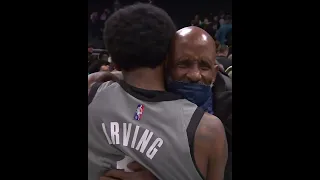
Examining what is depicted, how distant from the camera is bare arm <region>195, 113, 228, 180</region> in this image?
127 cm

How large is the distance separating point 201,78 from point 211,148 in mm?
204

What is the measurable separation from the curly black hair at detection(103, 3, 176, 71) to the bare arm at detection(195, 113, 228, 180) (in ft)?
0.75

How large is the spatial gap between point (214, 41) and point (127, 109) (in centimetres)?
33

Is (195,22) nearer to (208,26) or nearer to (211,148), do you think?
(208,26)

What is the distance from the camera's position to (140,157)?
128cm


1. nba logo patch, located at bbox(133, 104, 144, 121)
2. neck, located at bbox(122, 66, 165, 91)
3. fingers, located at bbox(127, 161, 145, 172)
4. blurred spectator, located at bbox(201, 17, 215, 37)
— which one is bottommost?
fingers, located at bbox(127, 161, 145, 172)

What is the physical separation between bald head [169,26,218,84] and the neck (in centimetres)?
4

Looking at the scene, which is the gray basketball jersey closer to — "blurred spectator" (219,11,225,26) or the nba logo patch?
the nba logo patch

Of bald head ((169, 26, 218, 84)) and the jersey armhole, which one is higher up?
bald head ((169, 26, 218, 84))

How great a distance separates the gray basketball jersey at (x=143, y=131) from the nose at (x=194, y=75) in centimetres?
7

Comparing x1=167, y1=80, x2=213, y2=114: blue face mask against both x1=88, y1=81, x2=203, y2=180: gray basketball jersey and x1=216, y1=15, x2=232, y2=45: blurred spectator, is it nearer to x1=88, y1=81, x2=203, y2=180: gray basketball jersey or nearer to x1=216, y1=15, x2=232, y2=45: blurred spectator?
x1=88, y1=81, x2=203, y2=180: gray basketball jersey

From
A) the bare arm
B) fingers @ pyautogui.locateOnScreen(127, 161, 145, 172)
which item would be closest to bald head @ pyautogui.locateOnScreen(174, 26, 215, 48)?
the bare arm

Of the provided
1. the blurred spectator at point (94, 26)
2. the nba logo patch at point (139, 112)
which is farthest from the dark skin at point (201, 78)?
the blurred spectator at point (94, 26)

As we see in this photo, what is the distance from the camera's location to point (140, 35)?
50.1 inches
